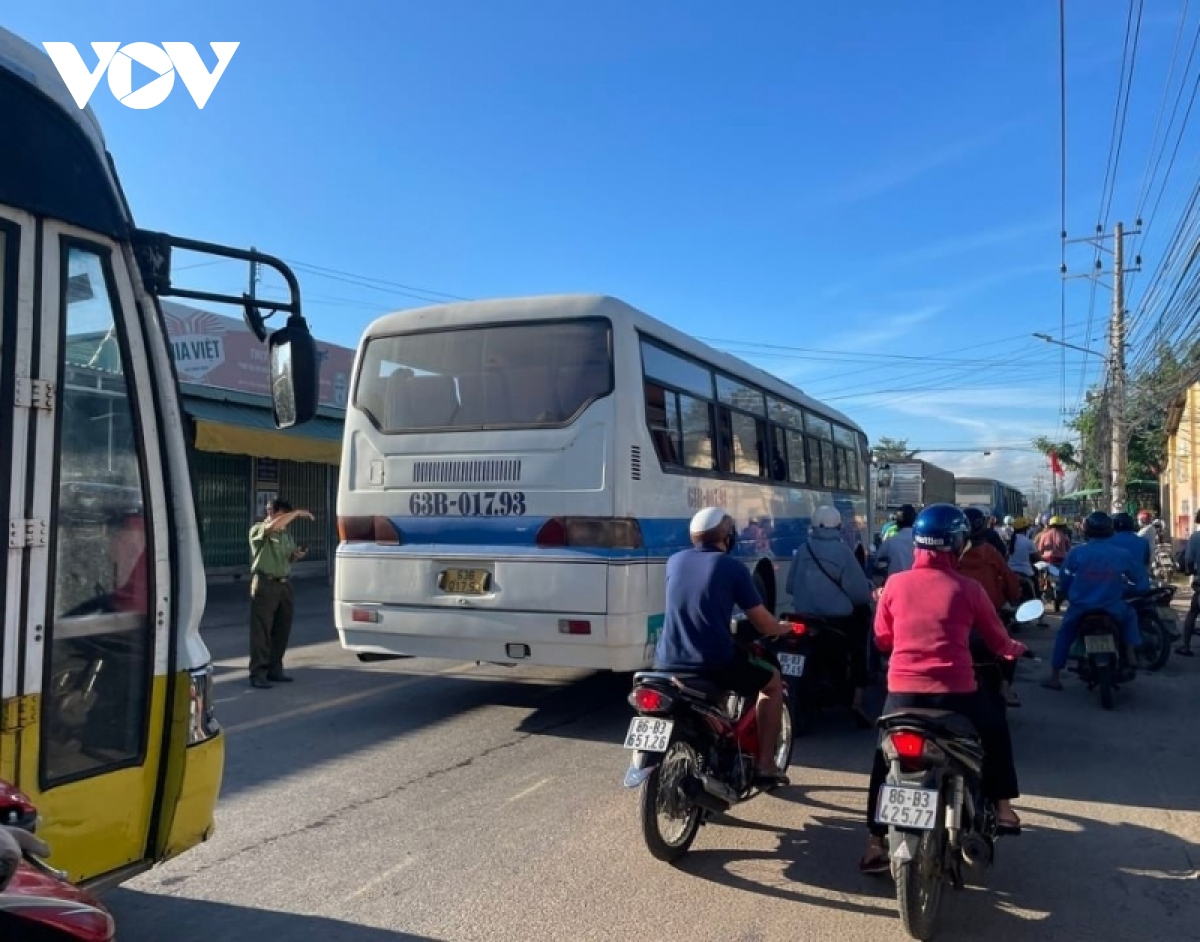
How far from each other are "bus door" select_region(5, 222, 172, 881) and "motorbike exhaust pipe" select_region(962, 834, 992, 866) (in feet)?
10.4

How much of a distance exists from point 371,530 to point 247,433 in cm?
826

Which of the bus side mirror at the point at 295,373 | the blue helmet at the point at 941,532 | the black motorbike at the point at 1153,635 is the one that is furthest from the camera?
the black motorbike at the point at 1153,635

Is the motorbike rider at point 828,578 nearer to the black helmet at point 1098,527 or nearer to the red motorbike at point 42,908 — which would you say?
the black helmet at point 1098,527

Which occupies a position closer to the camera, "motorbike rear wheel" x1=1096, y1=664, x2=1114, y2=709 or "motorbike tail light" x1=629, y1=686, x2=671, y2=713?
"motorbike tail light" x1=629, y1=686, x2=671, y2=713

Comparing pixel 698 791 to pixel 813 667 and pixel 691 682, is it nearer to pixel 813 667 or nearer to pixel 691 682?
pixel 691 682

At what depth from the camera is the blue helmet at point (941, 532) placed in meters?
4.35

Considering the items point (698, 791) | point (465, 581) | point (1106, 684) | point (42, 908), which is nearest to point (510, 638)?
point (465, 581)

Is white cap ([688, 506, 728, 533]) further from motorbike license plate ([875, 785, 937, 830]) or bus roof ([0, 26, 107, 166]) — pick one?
bus roof ([0, 26, 107, 166])

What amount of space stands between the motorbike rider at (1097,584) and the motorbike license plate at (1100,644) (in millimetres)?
215

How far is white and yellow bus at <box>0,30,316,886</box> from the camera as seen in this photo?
115 inches

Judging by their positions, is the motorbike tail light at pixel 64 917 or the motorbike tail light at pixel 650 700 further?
the motorbike tail light at pixel 650 700

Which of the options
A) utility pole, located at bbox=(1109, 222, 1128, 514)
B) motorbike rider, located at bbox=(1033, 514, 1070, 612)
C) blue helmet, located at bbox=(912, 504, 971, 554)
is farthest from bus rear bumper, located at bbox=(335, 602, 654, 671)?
utility pole, located at bbox=(1109, 222, 1128, 514)

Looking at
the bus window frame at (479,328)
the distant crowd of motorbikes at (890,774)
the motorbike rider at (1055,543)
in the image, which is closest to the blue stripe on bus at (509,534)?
the bus window frame at (479,328)

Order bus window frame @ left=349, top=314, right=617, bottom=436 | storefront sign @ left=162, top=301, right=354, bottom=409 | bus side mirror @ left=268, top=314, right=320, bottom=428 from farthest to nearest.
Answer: storefront sign @ left=162, top=301, right=354, bottom=409 → bus window frame @ left=349, top=314, right=617, bottom=436 → bus side mirror @ left=268, top=314, right=320, bottom=428
